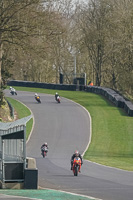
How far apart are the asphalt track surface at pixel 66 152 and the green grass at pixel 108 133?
2.75 feet

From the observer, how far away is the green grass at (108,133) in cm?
3195

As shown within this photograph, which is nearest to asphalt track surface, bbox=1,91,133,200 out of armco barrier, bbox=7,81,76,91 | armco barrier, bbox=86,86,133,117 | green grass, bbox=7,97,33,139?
green grass, bbox=7,97,33,139

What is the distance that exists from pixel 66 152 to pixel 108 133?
751cm

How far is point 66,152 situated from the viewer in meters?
34.3

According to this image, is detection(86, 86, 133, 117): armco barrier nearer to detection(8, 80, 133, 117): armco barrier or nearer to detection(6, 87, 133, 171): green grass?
detection(8, 80, 133, 117): armco barrier

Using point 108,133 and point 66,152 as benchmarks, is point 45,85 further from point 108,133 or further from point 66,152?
point 66,152

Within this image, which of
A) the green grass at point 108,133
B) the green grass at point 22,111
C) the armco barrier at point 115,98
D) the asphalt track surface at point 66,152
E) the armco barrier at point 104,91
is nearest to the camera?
the asphalt track surface at point 66,152

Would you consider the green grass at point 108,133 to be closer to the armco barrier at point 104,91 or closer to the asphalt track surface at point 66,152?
the armco barrier at point 104,91

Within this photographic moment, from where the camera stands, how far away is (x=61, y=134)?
40312 millimetres

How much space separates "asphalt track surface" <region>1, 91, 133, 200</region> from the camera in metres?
18.7

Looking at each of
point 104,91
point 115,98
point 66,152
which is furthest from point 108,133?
point 104,91

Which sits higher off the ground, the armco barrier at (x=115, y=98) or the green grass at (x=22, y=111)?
the armco barrier at (x=115, y=98)

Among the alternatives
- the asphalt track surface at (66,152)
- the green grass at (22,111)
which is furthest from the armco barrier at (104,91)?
the green grass at (22,111)

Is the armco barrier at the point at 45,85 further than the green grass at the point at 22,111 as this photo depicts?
Yes
